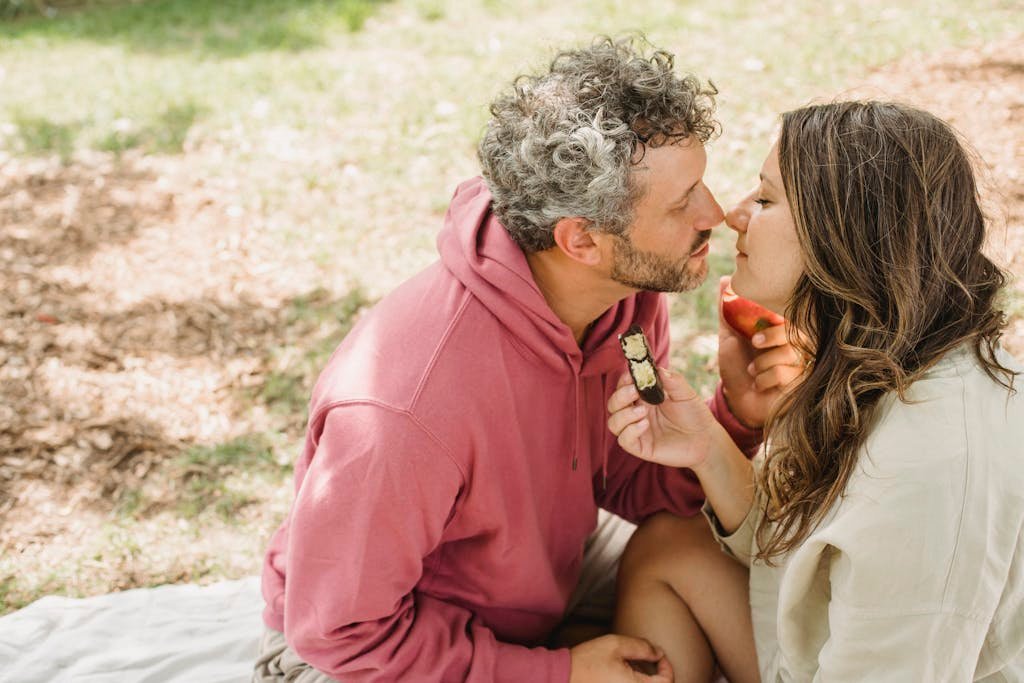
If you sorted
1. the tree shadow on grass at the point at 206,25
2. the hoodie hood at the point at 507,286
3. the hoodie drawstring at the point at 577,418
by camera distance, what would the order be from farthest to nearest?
the tree shadow on grass at the point at 206,25, the hoodie drawstring at the point at 577,418, the hoodie hood at the point at 507,286

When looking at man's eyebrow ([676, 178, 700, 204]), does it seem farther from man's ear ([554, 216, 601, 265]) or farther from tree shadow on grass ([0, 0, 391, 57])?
tree shadow on grass ([0, 0, 391, 57])

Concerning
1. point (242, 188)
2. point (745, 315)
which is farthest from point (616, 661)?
point (242, 188)

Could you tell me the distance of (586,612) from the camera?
131 inches

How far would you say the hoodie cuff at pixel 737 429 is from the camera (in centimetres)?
324

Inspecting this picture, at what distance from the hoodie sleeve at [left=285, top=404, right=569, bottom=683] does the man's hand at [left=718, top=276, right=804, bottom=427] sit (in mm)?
1126

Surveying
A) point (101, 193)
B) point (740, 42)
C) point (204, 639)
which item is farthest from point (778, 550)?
point (740, 42)

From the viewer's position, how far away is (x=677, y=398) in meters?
2.80

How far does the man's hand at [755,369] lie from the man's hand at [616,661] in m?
0.82

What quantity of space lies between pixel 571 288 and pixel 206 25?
6.93 m

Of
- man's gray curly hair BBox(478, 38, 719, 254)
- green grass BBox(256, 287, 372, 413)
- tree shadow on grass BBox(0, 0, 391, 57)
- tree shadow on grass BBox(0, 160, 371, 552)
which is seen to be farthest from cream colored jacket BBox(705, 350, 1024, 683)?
tree shadow on grass BBox(0, 0, 391, 57)

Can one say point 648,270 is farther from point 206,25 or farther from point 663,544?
point 206,25

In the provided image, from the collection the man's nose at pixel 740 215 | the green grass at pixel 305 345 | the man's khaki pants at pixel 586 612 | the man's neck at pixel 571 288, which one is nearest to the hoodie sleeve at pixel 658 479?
the man's khaki pants at pixel 586 612

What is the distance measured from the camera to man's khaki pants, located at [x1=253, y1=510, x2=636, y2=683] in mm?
2822

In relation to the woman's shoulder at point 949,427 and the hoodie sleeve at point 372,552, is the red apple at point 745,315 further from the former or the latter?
the hoodie sleeve at point 372,552
